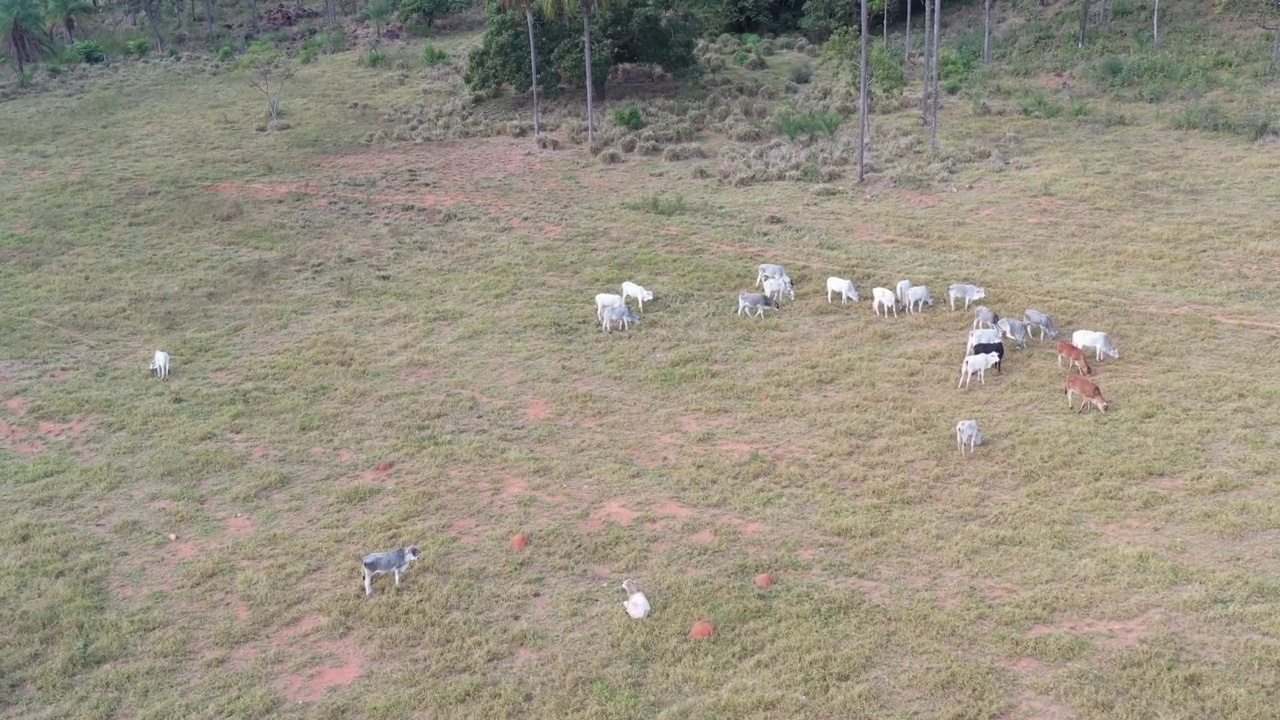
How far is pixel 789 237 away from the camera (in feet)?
86.4

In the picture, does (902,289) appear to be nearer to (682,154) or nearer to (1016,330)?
(1016,330)

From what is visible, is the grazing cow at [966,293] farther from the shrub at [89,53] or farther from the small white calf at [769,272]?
the shrub at [89,53]

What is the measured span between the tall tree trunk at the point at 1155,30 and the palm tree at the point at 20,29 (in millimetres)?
49531

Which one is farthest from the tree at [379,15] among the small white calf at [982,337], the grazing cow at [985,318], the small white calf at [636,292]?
the small white calf at [982,337]

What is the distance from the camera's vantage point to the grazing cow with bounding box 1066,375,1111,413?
16859mm

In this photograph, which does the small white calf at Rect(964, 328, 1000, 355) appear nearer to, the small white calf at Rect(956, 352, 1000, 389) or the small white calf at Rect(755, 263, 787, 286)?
the small white calf at Rect(956, 352, 1000, 389)

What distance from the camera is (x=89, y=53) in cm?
5516

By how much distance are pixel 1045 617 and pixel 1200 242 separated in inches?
594

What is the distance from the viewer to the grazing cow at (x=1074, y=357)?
59.5ft

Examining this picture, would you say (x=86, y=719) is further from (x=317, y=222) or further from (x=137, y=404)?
(x=317, y=222)

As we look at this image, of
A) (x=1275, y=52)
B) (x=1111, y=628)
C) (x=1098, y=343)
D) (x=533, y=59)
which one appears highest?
(x=533, y=59)

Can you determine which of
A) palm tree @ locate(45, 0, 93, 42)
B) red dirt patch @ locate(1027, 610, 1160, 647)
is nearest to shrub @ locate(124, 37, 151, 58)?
palm tree @ locate(45, 0, 93, 42)

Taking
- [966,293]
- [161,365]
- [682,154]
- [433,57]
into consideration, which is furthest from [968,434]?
[433,57]

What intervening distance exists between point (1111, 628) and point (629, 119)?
2865 cm
